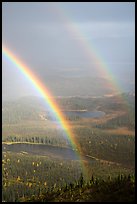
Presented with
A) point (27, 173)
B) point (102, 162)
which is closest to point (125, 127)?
point (102, 162)

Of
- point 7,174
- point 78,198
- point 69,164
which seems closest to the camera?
point 78,198

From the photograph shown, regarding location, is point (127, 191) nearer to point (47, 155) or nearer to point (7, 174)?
point (7, 174)

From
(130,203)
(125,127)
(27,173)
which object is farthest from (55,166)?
(130,203)

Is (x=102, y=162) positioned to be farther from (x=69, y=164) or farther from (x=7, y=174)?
(x=7, y=174)

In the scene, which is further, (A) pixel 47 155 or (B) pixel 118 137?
(B) pixel 118 137

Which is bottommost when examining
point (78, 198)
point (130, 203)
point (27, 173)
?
point (27, 173)

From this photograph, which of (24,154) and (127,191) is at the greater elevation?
(127,191)

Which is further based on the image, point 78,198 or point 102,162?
point 102,162

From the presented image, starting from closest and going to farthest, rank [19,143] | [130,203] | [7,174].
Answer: [130,203] < [7,174] < [19,143]

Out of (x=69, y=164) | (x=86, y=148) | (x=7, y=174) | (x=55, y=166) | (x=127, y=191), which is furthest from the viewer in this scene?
(x=86, y=148)
